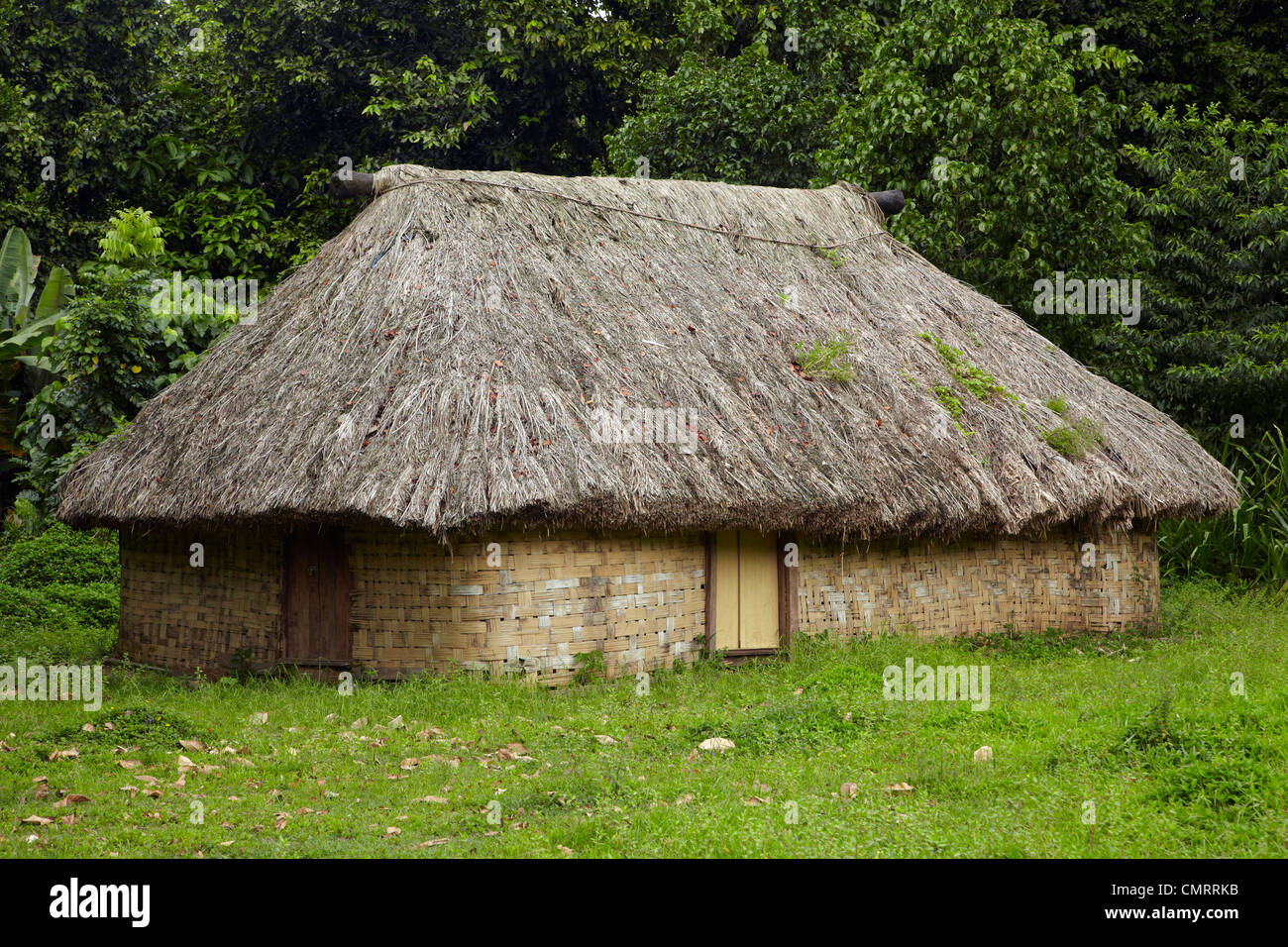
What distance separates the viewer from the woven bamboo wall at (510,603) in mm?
9328

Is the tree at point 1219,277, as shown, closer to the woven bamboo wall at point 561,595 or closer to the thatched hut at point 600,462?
the thatched hut at point 600,462

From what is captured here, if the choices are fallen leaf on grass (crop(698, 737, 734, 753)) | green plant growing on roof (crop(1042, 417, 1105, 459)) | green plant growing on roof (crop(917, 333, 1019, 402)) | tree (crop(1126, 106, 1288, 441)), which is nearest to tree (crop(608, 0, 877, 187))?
tree (crop(1126, 106, 1288, 441))

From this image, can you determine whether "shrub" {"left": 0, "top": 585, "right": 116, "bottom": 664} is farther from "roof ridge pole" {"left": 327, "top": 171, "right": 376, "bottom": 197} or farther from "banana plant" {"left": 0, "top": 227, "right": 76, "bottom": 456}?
"roof ridge pole" {"left": 327, "top": 171, "right": 376, "bottom": 197}

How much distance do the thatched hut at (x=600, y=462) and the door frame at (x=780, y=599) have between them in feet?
0.10

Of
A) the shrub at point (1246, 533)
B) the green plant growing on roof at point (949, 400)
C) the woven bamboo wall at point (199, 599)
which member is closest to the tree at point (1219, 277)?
the shrub at point (1246, 533)

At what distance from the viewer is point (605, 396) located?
10.1 meters

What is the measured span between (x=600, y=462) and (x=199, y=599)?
422cm

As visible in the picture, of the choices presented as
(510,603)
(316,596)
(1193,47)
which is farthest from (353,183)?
(1193,47)

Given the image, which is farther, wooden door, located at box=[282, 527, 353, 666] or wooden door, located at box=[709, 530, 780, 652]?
wooden door, located at box=[709, 530, 780, 652]

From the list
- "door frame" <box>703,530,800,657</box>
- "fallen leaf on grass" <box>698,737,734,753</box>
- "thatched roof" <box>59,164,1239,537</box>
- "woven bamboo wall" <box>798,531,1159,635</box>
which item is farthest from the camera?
"woven bamboo wall" <box>798,531,1159,635</box>

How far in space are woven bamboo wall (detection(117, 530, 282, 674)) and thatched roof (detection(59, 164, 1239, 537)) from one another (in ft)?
2.43

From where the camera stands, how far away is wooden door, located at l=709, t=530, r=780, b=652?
1070 centimetres

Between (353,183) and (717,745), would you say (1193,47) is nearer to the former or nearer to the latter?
(353,183)
